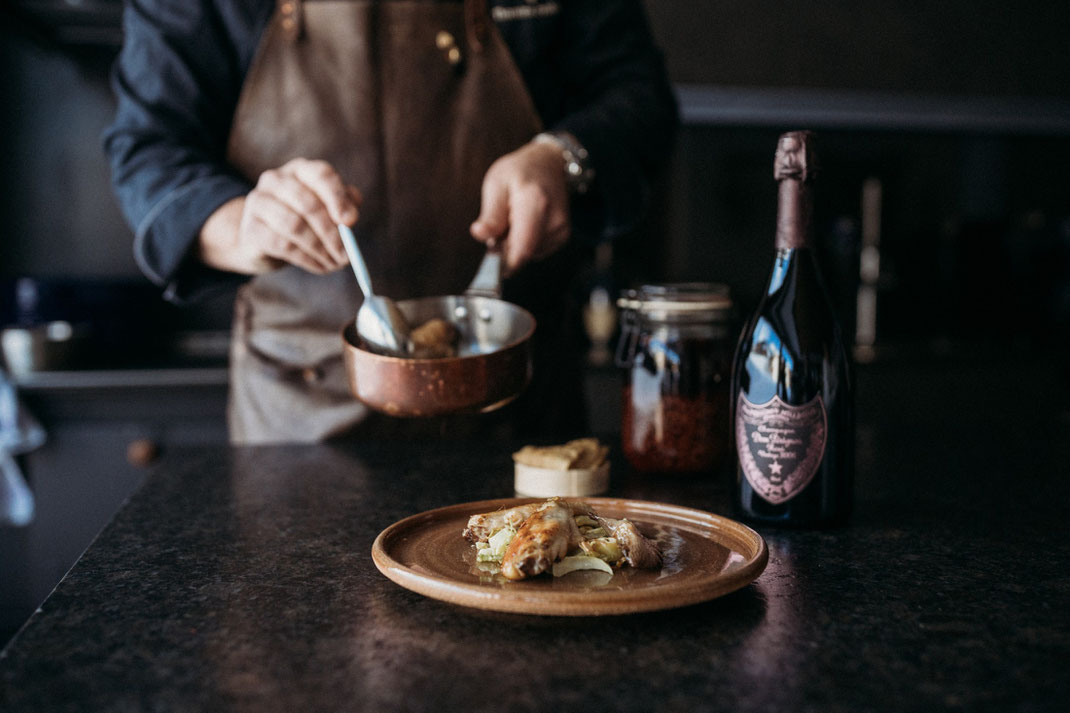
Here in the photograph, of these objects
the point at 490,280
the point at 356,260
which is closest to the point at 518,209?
the point at 490,280

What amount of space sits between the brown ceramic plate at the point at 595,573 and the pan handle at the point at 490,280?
31 centimetres

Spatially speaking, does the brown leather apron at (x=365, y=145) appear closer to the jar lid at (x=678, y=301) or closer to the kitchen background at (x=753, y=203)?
the jar lid at (x=678, y=301)

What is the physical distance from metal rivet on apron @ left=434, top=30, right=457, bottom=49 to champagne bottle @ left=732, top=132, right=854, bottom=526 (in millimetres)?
675

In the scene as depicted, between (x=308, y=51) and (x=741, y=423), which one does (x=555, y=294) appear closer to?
(x=308, y=51)

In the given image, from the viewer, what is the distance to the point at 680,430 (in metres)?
0.87

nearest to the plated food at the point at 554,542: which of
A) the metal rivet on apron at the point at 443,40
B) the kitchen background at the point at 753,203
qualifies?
the metal rivet on apron at the point at 443,40

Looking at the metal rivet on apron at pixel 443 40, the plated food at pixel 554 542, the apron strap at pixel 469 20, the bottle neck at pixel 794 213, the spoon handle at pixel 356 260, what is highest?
the apron strap at pixel 469 20

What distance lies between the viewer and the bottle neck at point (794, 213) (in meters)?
0.68

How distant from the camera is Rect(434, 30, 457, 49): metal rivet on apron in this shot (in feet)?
4.03

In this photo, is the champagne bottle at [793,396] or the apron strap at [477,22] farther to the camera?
the apron strap at [477,22]

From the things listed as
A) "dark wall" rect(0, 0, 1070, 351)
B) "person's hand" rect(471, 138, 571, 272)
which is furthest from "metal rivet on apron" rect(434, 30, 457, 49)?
"dark wall" rect(0, 0, 1070, 351)

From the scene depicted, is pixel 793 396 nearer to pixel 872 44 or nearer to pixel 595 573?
pixel 595 573

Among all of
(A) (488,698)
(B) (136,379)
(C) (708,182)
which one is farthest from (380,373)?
(C) (708,182)

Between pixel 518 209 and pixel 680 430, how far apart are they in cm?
30
